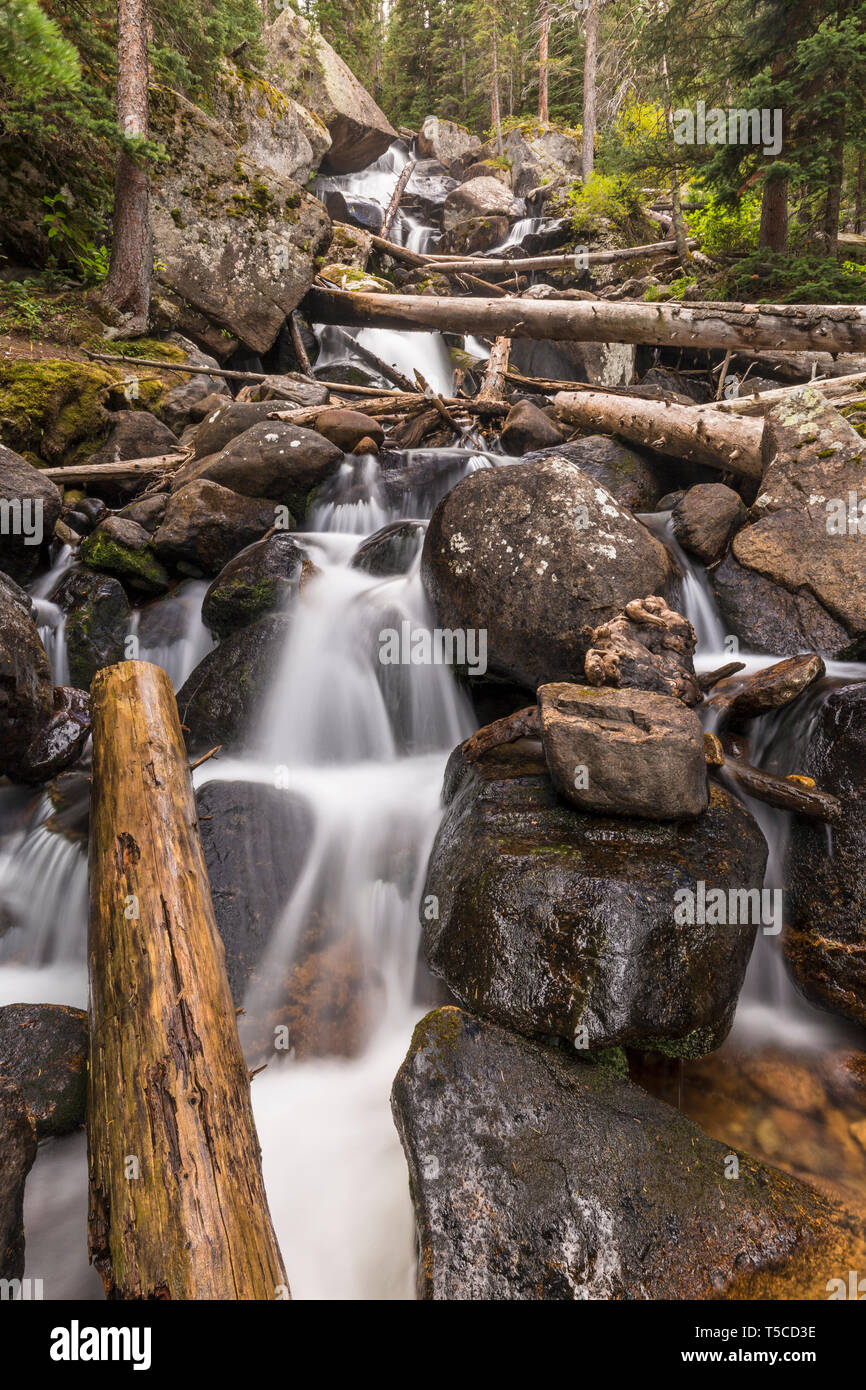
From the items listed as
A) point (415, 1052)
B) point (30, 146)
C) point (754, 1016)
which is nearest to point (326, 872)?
point (415, 1052)

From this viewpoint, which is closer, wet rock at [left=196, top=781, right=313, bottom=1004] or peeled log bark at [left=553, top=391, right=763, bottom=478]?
wet rock at [left=196, top=781, right=313, bottom=1004]

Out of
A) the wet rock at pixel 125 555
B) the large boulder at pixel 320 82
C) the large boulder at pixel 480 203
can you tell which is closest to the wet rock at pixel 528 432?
the wet rock at pixel 125 555

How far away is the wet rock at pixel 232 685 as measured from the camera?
5457 mm

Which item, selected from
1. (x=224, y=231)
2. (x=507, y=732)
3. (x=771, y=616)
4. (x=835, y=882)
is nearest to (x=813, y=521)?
(x=771, y=616)

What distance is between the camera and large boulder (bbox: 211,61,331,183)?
1399 cm

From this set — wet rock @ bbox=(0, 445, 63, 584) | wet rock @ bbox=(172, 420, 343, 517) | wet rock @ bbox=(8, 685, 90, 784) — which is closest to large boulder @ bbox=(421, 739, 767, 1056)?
wet rock @ bbox=(8, 685, 90, 784)

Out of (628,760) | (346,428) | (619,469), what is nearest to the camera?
(628,760)

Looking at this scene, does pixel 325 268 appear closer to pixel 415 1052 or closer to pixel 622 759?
pixel 622 759

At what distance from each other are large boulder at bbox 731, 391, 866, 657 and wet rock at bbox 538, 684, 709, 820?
2617 millimetres

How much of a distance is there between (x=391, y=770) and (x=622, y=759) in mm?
2494

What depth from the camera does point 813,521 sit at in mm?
5594

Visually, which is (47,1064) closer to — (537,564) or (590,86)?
(537,564)

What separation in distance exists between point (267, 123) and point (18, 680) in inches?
664

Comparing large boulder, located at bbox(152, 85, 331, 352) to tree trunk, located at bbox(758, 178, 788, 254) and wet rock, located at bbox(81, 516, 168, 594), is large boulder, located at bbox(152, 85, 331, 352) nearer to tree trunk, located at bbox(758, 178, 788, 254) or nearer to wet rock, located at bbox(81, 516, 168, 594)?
wet rock, located at bbox(81, 516, 168, 594)
